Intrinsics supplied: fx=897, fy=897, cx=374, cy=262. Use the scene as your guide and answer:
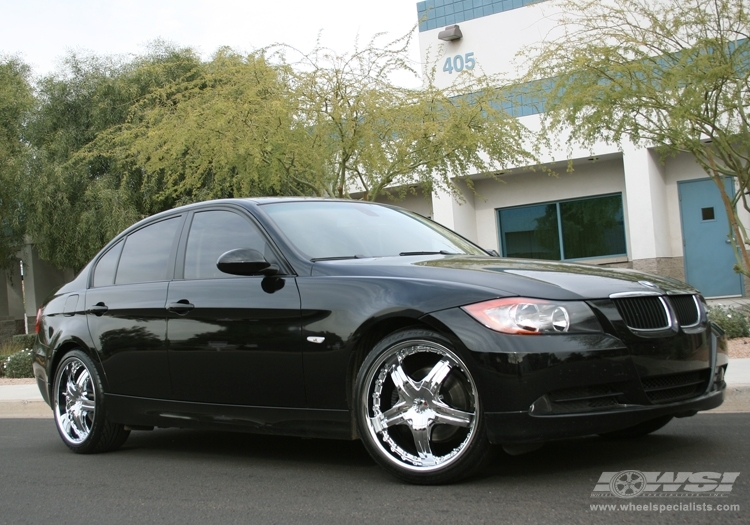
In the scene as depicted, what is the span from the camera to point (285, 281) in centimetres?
526

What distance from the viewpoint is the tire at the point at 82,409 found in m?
6.60

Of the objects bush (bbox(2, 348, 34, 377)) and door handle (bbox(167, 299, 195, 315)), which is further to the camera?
bush (bbox(2, 348, 34, 377))

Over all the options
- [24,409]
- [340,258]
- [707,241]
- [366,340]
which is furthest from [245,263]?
[707,241]

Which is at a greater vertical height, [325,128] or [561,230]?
[325,128]

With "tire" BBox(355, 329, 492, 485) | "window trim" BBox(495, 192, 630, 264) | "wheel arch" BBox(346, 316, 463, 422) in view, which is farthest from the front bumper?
"window trim" BBox(495, 192, 630, 264)

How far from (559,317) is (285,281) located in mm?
1715

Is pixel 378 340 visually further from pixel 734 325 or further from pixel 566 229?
pixel 566 229

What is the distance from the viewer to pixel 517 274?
15.1 ft

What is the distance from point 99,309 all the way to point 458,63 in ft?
62.6

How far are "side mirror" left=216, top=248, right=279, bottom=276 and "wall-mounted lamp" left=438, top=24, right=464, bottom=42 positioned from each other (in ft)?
65.1

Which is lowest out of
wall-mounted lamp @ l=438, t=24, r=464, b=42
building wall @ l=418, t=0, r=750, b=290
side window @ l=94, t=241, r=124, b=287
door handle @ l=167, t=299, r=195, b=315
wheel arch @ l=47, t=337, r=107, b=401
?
wheel arch @ l=47, t=337, r=107, b=401

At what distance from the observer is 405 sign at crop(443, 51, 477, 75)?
2409cm
